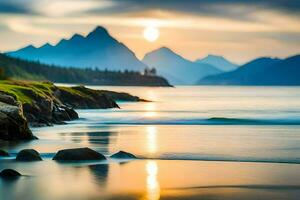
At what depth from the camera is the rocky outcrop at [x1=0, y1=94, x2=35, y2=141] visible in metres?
53.1

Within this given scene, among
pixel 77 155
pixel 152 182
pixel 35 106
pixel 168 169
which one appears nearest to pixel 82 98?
pixel 35 106

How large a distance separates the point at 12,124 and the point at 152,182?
2376 cm

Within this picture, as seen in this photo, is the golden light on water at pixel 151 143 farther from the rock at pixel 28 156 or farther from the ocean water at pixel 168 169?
the rock at pixel 28 156

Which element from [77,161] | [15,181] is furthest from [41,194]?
[77,161]

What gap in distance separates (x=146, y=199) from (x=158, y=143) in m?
27.4

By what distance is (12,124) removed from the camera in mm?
53875

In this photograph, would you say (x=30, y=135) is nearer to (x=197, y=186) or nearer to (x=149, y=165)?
(x=149, y=165)

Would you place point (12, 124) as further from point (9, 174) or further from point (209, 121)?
point (209, 121)

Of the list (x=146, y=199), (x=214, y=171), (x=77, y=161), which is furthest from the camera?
(x=77, y=161)

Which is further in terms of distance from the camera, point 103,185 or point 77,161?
point 77,161

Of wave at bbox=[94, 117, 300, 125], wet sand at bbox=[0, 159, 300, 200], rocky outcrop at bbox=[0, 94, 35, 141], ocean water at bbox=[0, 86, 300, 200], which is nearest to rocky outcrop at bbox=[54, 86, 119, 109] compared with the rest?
wave at bbox=[94, 117, 300, 125]

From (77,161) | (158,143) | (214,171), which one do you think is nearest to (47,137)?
(158,143)

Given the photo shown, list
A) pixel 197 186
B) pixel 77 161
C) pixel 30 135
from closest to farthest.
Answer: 1. pixel 197 186
2. pixel 77 161
3. pixel 30 135

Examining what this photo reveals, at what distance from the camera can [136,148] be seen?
51.5 meters
